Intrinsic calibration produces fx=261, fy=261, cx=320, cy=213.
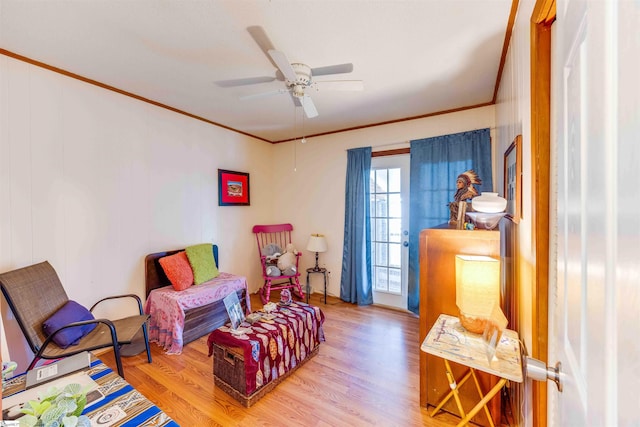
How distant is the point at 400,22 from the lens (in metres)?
1.67

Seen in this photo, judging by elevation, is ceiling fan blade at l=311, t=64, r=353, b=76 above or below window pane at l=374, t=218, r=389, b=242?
above

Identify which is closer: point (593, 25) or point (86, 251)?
point (593, 25)

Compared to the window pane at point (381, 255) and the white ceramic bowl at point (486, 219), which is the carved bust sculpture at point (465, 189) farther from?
the window pane at point (381, 255)

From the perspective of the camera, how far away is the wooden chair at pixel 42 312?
1782 millimetres

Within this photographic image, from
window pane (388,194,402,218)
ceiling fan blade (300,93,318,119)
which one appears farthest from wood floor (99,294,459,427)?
ceiling fan blade (300,93,318,119)

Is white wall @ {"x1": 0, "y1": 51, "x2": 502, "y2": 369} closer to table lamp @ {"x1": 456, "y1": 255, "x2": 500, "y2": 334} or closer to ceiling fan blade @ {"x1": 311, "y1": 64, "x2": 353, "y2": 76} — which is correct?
ceiling fan blade @ {"x1": 311, "y1": 64, "x2": 353, "y2": 76}

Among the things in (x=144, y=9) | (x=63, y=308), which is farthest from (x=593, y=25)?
(x=63, y=308)

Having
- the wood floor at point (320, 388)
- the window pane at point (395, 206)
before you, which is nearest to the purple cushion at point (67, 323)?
the wood floor at point (320, 388)

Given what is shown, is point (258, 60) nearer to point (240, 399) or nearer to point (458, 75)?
point (458, 75)

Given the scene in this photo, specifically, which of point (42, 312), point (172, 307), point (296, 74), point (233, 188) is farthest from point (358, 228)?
point (42, 312)

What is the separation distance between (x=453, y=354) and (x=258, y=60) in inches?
93.3

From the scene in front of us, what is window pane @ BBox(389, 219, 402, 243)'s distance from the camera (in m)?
3.50

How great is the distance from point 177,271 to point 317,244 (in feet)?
6.03

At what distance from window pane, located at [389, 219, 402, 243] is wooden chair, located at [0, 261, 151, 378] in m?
2.95
